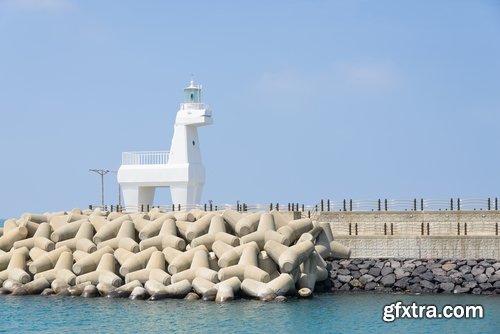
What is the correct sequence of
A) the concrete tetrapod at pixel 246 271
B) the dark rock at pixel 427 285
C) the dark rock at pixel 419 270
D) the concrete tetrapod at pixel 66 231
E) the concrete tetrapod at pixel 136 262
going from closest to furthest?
the concrete tetrapod at pixel 246 271, the concrete tetrapod at pixel 136 262, the dark rock at pixel 427 285, the dark rock at pixel 419 270, the concrete tetrapod at pixel 66 231

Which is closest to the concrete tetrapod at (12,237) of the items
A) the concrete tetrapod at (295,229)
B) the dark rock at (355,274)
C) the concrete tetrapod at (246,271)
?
the concrete tetrapod at (246,271)

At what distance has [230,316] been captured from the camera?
2519 centimetres

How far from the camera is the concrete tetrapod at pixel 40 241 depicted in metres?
31.8

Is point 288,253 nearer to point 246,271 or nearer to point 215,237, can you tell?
point 246,271

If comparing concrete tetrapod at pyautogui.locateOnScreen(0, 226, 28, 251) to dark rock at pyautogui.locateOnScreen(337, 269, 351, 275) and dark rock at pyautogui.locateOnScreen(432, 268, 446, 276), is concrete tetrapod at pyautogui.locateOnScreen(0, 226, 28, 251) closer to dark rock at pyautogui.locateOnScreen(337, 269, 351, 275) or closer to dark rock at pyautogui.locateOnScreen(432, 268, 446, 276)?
dark rock at pyautogui.locateOnScreen(337, 269, 351, 275)

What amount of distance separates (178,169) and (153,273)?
43.3ft

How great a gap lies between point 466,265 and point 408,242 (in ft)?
8.74

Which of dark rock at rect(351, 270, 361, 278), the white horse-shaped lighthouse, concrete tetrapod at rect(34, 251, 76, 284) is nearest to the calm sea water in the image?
concrete tetrapod at rect(34, 251, 76, 284)

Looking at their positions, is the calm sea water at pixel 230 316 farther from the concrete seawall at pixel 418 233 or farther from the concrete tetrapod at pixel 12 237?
the concrete tetrapod at pixel 12 237

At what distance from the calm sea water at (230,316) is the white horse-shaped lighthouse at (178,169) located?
12.9 metres

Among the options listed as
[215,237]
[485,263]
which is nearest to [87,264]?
[215,237]

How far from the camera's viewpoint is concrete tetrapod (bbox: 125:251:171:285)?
93.2 feet

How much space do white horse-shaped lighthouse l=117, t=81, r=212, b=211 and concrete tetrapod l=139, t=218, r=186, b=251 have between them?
10132 millimetres

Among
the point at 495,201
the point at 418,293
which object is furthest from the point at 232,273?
the point at 495,201
